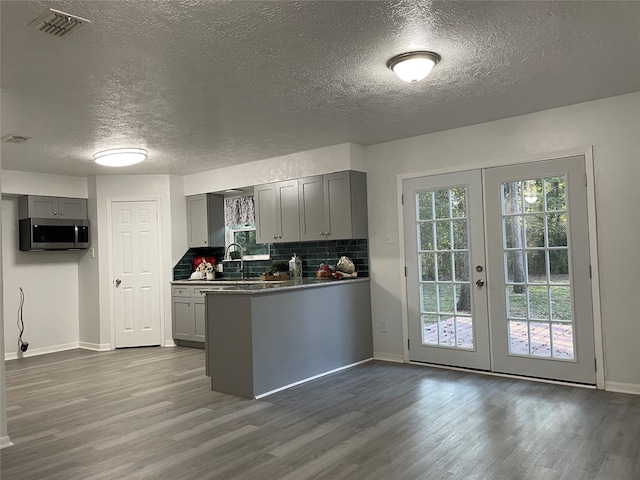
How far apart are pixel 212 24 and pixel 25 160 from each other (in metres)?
4.13

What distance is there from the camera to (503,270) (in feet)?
15.0

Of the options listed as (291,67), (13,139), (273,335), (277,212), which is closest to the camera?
(291,67)

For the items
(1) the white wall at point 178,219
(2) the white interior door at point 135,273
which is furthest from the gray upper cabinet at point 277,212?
(2) the white interior door at point 135,273

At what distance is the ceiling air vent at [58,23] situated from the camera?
2.39 m

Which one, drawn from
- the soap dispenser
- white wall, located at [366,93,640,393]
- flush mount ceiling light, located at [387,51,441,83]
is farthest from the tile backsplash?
flush mount ceiling light, located at [387,51,441,83]

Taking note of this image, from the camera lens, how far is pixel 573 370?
13.8 ft

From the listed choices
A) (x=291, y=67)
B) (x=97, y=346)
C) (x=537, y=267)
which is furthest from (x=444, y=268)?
(x=97, y=346)

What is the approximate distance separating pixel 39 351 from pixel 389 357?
456 centimetres

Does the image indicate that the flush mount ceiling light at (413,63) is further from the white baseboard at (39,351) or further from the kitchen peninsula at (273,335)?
the white baseboard at (39,351)

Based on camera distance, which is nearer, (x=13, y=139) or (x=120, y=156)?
(x=13, y=139)

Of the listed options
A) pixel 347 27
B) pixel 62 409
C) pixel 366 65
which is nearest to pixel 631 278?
pixel 366 65

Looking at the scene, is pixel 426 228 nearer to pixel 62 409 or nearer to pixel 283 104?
pixel 283 104

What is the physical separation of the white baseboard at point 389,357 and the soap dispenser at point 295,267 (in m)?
1.31

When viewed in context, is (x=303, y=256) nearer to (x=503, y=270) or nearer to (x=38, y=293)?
(x=503, y=270)
